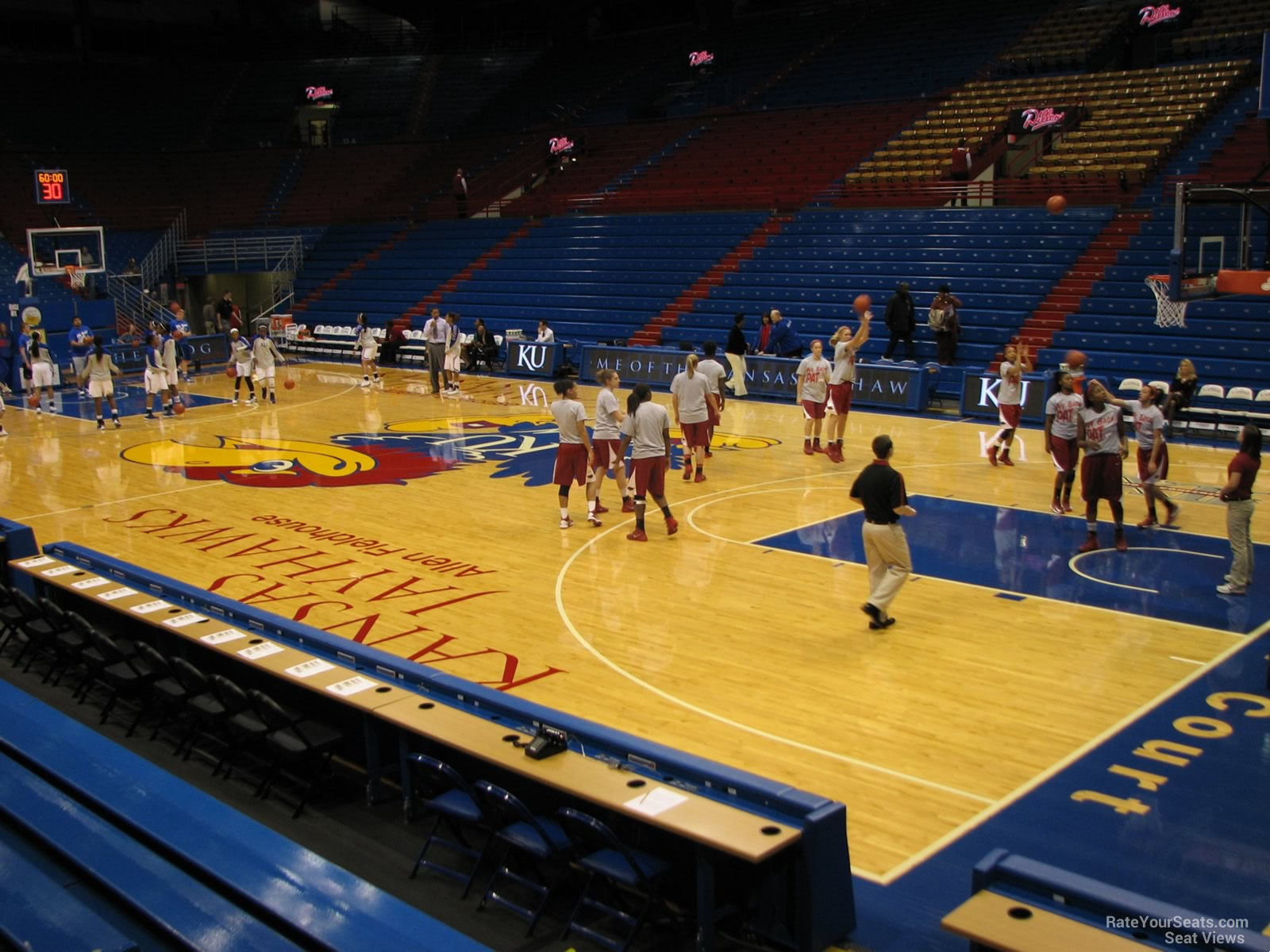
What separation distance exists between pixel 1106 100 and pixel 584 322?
42.5 ft

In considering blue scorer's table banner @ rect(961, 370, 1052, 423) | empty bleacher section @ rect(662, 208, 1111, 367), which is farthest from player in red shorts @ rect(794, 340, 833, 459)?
empty bleacher section @ rect(662, 208, 1111, 367)

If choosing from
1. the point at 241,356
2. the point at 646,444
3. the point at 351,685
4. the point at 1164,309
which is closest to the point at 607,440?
the point at 646,444

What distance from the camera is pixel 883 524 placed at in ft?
33.7

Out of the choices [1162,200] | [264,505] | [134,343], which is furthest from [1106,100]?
[134,343]

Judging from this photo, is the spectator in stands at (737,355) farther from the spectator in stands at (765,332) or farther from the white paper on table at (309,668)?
the white paper on table at (309,668)

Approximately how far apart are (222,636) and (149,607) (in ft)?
3.66

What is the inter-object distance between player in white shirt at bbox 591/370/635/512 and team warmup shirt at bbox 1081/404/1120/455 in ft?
16.4

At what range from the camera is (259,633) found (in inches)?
346

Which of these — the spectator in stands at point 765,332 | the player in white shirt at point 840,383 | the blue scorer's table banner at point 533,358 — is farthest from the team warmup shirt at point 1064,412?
the blue scorer's table banner at point 533,358

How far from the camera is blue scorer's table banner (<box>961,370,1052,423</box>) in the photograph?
67.4 feet

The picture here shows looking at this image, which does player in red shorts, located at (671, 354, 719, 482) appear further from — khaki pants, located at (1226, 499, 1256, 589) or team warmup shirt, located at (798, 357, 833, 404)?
khaki pants, located at (1226, 499, 1256, 589)

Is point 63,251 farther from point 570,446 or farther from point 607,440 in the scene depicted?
point 570,446

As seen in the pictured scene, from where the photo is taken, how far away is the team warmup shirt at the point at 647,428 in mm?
13133

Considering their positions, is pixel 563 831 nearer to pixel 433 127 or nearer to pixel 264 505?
pixel 264 505
